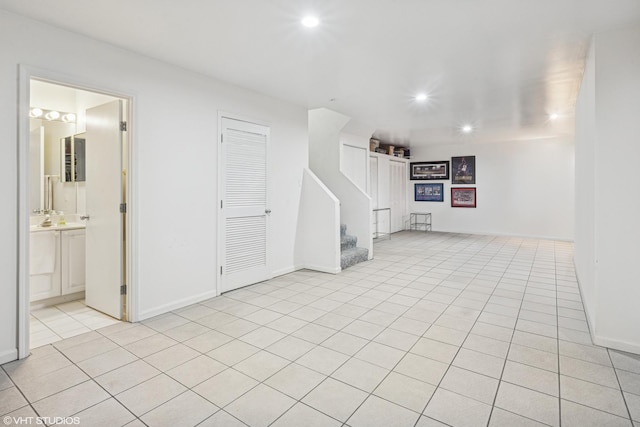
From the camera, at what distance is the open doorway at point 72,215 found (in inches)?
119

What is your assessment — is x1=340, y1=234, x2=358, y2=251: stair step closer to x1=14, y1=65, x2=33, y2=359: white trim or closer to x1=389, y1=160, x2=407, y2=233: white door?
x1=389, y1=160, x2=407, y2=233: white door

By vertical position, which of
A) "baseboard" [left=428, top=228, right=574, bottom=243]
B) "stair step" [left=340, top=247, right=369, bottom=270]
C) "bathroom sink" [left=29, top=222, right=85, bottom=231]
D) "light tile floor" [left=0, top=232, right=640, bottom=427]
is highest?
"bathroom sink" [left=29, top=222, right=85, bottom=231]

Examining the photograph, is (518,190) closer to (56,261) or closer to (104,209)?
(104,209)

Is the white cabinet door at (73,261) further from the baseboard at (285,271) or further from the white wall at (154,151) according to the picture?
the baseboard at (285,271)

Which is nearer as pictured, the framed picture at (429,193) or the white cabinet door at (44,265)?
the white cabinet door at (44,265)

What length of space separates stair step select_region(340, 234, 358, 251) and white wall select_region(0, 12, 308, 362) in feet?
8.17

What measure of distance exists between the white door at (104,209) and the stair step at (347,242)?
3453 mm

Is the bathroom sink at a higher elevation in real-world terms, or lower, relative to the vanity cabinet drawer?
higher

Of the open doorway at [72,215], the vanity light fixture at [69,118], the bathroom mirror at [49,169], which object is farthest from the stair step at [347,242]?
the vanity light fixture at [69,118]

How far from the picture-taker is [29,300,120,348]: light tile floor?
9.40ft

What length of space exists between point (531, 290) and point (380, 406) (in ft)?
10.5

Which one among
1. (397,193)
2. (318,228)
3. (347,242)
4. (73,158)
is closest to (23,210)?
(73,158)

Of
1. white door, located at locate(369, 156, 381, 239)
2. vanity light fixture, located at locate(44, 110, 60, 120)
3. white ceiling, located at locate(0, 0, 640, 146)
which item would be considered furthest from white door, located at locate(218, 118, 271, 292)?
white door, located at locate(369, 156, 381, 239)

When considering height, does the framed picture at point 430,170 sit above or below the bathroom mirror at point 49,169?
above
